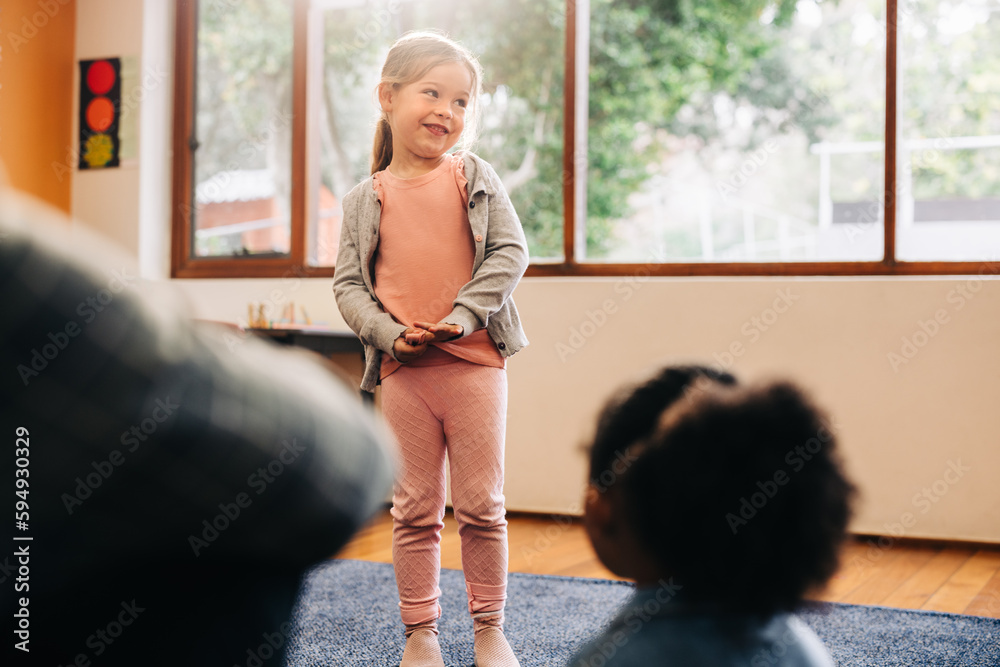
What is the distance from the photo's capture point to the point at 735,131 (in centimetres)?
305

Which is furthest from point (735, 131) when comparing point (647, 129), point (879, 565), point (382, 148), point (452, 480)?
point (452, 480)

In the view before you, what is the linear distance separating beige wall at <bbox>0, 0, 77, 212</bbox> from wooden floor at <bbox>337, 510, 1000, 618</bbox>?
2.19 m

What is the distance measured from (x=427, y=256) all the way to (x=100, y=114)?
9.32 ft

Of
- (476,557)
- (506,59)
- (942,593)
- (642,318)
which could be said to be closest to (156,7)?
(506,59)

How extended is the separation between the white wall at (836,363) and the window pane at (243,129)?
1.22 meters

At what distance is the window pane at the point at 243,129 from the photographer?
11.9 ft

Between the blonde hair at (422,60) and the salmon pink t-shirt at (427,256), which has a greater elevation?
the blonde hair at (422,60)

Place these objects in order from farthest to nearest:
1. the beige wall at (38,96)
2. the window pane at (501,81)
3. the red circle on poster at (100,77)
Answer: the red circle on poster at (100,77) → the beige wall at (38,96) → the window pane at (501,81)

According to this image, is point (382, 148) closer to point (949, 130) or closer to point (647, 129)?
point (647, 129)

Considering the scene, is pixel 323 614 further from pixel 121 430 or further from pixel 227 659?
pixel 121 430

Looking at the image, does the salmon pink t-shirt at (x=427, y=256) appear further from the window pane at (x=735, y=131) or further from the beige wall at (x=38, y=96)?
the beige wall at (x=38, y=96)

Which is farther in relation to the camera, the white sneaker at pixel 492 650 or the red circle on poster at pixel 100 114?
the red circle on poster at pixel 100 114

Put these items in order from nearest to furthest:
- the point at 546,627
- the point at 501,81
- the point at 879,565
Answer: the point at 546,627, the point at 879,565, the point at 501,81

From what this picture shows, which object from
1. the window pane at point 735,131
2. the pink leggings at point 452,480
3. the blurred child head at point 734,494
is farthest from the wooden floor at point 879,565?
the blurred child head at point 734,494
